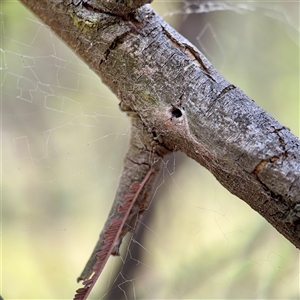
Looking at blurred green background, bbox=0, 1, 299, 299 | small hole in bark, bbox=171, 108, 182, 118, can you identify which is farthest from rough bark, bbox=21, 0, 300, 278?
blurred green background, bbox=0, 1, 299, 299

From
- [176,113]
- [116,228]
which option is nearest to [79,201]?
[116,228]

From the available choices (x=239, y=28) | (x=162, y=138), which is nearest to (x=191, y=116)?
(x=162, y=138)

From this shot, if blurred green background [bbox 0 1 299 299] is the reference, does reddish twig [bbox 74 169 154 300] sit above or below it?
below

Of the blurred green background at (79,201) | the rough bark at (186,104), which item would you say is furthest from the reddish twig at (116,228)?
the blurred green background at (79,201)

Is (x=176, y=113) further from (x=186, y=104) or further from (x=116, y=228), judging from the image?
(x=116, y=228)

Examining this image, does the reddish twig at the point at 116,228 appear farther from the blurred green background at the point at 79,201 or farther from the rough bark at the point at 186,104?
the blurred green background at the point at 79,201

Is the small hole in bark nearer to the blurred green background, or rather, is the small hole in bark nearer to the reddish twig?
the reddish twig
